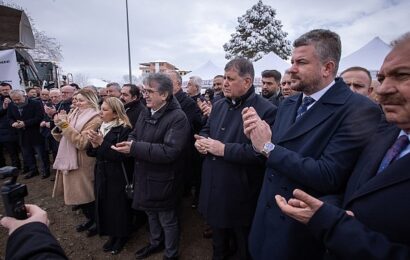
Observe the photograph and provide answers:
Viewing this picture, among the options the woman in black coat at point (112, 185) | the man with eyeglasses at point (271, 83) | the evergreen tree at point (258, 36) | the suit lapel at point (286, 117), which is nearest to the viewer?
the suit lapel at point (286, 117)

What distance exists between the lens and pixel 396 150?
1.30 metres

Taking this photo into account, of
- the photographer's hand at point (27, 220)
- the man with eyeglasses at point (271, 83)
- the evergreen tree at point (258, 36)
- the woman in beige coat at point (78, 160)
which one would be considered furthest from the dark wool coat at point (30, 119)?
the evergreen tree at point (258, 36)

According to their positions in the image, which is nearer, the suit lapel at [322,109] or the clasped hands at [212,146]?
the suit lapel at [322,109]

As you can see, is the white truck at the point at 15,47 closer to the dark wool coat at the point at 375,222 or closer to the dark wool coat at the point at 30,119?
the dark wool coat at the point at 30,119

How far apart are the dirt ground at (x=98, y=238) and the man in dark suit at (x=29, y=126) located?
1.93 meters

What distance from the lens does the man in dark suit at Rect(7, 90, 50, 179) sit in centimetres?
634

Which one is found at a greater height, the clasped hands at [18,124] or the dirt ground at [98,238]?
the clasped hands at [18,124]

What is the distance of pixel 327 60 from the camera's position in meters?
1.91

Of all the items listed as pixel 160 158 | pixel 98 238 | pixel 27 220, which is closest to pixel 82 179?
pixel 98 238

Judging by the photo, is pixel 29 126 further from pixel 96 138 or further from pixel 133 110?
pixel 96 138

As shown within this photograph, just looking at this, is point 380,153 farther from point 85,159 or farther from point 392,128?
point 85,159

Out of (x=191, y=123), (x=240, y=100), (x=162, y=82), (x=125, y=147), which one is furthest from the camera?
(x=191, y=123)

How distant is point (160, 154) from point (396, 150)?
2.11 m

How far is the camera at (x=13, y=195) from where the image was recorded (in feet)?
3.55
